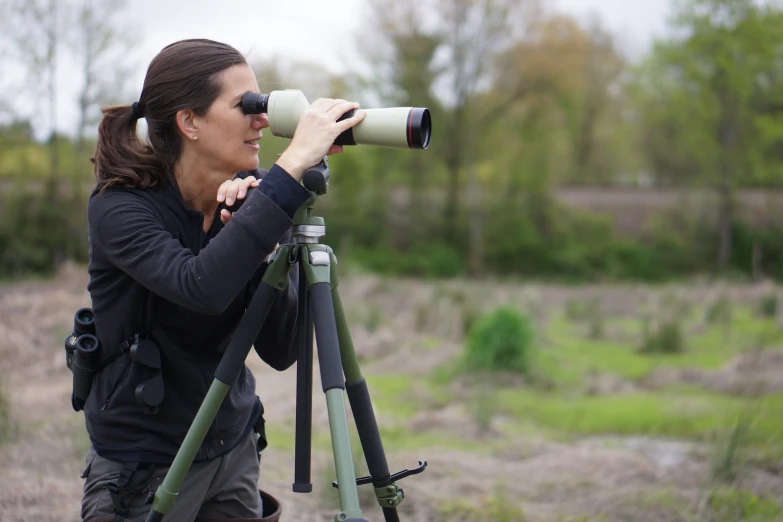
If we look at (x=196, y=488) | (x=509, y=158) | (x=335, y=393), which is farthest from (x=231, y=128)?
(x=509, y=158)

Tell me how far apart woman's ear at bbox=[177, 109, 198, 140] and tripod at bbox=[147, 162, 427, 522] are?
32 centimetres

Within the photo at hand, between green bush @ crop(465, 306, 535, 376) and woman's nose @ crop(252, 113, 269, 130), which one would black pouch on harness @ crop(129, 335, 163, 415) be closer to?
woman's nose @ crop(252, 113, 269, 130)

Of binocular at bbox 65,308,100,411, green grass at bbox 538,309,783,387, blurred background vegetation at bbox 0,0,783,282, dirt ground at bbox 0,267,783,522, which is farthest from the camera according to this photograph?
blurred background vegetation at bbox 0,0,783,282

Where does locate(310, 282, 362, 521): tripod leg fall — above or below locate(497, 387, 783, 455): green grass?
above

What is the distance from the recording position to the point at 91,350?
1803mm

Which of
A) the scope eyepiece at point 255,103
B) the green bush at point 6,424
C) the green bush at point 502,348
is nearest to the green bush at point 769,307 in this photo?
the green bush at point 502,348

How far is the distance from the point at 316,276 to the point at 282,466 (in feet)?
10.1

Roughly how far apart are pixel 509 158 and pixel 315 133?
2249cm

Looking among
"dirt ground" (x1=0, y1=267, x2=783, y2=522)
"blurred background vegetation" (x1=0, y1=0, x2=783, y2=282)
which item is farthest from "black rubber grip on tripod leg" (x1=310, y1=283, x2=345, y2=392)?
"blurred background vegetation" (x1=0, y1=0, x2=783, y2=282)

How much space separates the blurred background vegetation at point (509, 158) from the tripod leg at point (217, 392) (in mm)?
17248

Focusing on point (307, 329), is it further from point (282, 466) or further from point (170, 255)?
point (282, 466)

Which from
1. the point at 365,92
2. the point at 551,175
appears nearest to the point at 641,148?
the point at 551,175

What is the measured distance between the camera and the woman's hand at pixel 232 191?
179cm

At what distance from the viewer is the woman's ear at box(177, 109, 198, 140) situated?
1866mm
